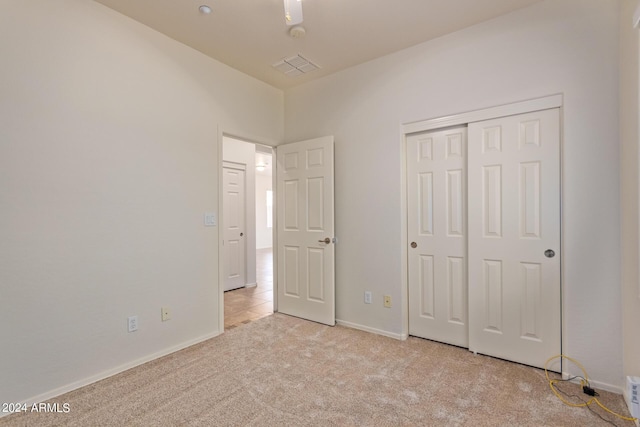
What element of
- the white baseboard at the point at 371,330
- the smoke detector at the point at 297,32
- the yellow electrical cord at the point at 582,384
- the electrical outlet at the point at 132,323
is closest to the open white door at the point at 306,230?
the white baseboard at the point at 371,330

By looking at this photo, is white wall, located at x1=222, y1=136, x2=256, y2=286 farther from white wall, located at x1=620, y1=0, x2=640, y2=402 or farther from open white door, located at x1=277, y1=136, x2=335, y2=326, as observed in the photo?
white wall, located at x1=620, y1=0, x2=640, y2=402

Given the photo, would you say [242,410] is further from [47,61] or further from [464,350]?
[47,61]

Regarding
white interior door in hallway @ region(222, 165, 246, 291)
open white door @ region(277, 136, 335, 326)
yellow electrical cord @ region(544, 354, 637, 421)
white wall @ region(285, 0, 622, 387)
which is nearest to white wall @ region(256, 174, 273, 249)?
white interior door in hallway @ region(222, 165, 246, 291)

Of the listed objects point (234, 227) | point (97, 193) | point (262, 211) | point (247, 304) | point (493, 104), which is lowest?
point (247, 304)

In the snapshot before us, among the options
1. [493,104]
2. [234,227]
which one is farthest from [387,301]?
[234,227]

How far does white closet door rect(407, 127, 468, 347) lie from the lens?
272 cm

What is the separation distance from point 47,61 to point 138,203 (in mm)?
1107

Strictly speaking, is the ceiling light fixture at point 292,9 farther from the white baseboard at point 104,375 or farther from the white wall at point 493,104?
the white baseboard at point 104,375

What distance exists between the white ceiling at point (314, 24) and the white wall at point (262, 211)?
7.58 meters

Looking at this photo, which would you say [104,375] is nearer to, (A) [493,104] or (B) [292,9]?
(B) [292,9]

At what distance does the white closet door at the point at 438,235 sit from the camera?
2725 mm

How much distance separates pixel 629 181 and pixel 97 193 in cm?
363

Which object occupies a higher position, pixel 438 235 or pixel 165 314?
pixel 438 235

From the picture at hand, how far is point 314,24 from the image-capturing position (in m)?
2.51
